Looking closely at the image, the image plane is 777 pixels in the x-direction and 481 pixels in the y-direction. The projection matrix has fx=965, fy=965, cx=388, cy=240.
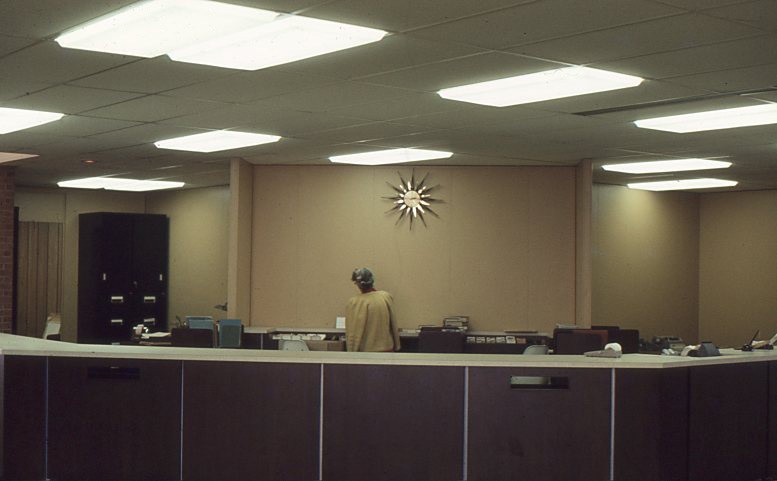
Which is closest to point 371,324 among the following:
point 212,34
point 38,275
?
point 212,34

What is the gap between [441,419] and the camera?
5.47m

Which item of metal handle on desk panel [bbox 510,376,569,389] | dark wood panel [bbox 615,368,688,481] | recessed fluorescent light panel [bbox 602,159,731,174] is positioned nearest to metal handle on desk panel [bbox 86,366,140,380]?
metal handle on desk panel [bbox 510,376,569,389]

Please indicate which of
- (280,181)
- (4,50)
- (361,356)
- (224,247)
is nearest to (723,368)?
(361,356)

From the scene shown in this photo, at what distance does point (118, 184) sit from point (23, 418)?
418 inches

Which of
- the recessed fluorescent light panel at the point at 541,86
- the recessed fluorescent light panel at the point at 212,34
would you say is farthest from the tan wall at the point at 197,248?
the recessed fluorescent light panel at the point at 212,34

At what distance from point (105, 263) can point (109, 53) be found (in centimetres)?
1084

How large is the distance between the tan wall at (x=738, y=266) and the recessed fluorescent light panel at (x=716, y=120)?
764 cm

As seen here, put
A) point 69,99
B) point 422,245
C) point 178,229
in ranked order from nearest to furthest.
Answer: point 69,99, point 422,245, point 178,229

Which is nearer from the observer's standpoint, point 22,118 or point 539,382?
point 539,382

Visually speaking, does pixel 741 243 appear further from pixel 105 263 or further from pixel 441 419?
pixel 441 419

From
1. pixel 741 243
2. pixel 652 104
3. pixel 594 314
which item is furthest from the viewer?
pixel 741 243

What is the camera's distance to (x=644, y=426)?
5508 millimetres

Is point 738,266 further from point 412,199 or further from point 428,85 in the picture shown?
point 428,85

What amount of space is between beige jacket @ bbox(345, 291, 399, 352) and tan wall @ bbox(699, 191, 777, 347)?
808cm
